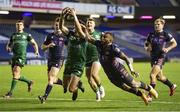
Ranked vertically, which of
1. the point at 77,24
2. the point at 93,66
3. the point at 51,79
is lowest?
the point at 51,79

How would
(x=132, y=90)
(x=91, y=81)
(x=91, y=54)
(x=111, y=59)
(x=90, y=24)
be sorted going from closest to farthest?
(x=132, y=90)
(x=111, y=59)
(x=90, y=24)
(x=91, y=81)
(x=91, y=54)

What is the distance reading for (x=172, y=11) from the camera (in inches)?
2383

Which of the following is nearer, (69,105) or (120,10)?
(69,105)

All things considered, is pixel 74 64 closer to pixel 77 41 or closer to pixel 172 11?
pixel 77 41

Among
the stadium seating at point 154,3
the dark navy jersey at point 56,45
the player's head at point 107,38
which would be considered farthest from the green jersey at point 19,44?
the stadium seating at point 154,3

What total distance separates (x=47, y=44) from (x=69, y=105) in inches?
98.1

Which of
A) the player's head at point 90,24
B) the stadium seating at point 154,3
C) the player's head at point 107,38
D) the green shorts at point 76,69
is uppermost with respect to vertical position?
the player's head at point 90,24

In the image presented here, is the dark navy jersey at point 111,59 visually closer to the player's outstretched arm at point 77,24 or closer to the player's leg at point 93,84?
the player's outstretched arm at point 77,24

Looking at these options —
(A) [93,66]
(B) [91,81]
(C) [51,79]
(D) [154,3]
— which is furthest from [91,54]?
(D) [154,3]

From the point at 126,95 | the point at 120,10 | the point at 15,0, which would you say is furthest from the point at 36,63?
the point at 126,95

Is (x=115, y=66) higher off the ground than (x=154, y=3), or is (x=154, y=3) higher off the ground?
(x=115, y=66)

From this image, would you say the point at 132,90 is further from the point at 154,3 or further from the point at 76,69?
the point at 154,3

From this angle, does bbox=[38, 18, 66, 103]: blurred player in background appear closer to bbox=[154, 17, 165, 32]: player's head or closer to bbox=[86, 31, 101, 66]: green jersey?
bbox=[86, 31, 101, 66]: green jersey

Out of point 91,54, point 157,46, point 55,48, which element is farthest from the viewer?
point 157,46
